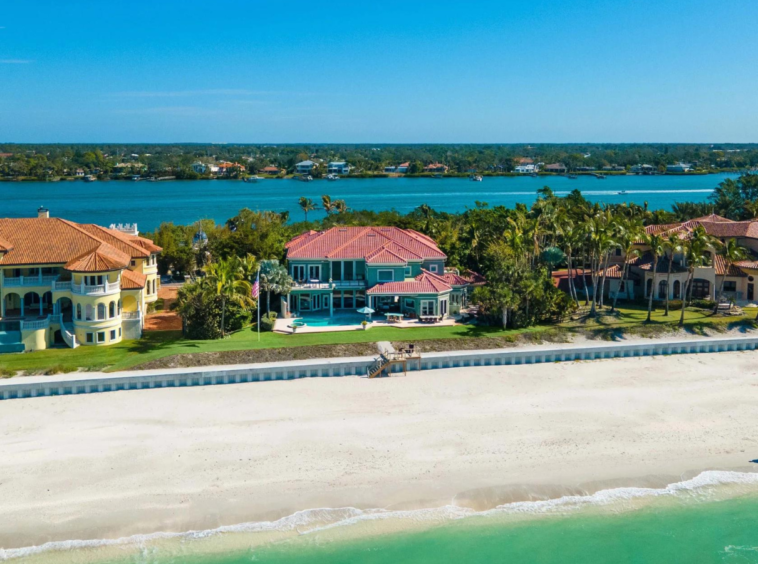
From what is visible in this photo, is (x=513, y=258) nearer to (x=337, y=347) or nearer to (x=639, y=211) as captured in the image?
(x=337, y=347)

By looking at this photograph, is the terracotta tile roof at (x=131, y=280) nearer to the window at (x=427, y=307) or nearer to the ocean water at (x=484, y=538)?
the window at (x=427, y=307)

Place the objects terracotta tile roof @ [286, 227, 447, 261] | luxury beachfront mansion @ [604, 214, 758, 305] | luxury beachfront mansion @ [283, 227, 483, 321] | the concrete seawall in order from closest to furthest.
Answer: the concrete seawall
luxury beachfront mansion @ [283, 227, 483, 321]
terracotta tile roof @ [286, 227, 447, 261]
luxury beachfront mansion @ [604, 214, 758, 305]

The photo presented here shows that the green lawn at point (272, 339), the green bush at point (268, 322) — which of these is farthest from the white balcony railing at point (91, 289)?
the green bush at point (268, 322)

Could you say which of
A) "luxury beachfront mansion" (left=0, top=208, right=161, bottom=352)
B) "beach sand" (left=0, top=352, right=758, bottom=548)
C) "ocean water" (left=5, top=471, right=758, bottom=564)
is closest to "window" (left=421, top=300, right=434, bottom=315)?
"beach sand" (left=0, top=352, right=758, bottom=548)

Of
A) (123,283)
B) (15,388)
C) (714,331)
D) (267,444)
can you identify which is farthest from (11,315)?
(714,331)

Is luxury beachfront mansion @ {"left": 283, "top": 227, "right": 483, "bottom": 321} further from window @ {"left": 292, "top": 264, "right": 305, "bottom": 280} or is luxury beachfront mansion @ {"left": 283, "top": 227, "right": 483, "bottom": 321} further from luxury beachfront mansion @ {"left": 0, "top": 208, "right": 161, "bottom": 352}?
luxury beachfront mansion @ {"left": 0, "top": 208, "right": 161, "bottom": 352}

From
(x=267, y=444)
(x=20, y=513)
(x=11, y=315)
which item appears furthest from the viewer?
(x=11, y=315)

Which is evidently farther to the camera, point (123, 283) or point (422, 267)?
point (422, 267)
